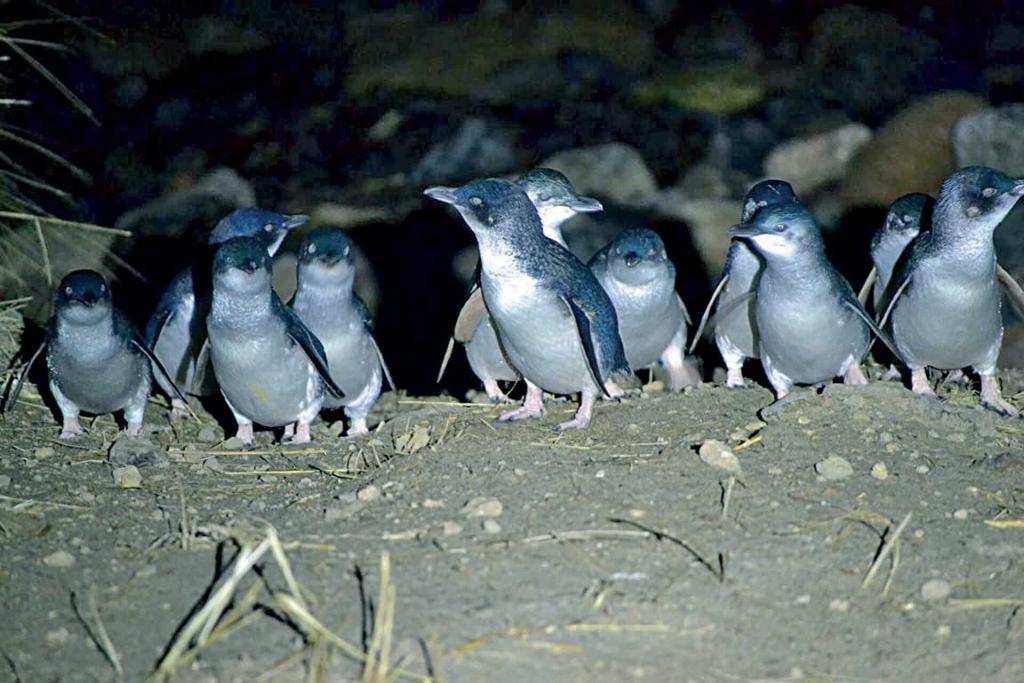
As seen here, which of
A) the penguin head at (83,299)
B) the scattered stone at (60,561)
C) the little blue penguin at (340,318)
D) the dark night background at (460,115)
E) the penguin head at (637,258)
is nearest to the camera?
the scattered stone at (60,561)

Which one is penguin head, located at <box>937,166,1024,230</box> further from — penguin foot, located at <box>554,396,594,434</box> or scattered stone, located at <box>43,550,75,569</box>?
scattered stone, located at <box>43,550,75,569</box>

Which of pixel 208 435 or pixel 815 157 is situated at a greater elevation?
pixel 815 157

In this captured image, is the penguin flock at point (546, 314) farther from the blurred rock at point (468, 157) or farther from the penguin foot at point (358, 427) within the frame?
the blurred rock at point (468, 157)

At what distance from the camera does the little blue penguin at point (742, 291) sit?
21.5ft

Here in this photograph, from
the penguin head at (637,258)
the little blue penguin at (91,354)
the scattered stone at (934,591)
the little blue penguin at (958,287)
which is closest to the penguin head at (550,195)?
the penguin head at (637,258)

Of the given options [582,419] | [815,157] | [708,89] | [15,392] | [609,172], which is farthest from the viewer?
[708,89]

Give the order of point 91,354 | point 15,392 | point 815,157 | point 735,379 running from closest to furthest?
point 91,354
point 15,392
point 735,379
point 815,157

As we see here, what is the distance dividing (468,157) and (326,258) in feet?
24.9

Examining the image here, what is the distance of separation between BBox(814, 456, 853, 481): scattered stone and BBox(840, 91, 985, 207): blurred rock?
304 inches

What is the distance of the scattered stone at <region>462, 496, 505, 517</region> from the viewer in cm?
Result: 441

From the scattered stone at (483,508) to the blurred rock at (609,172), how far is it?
8393 mm

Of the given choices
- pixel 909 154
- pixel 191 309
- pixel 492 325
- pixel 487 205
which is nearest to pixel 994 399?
pixel 492 325

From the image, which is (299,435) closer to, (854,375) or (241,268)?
(241,268)

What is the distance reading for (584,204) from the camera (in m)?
6.41
